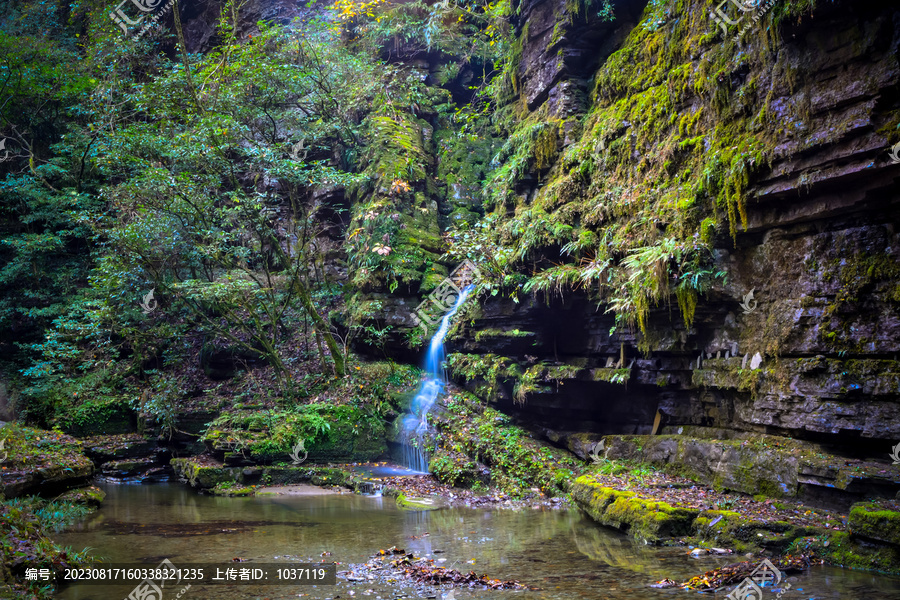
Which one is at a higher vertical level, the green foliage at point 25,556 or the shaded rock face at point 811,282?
the shaded rock face at point 811,282

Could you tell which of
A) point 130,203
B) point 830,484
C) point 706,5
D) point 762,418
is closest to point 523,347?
point 762,418

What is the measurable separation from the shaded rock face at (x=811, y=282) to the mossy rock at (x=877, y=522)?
1272 mm

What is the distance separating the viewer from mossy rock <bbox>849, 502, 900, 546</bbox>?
16.7 ft

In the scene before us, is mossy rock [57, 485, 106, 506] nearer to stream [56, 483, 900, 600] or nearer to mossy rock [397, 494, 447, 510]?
stream [56, 483, 900, 600]

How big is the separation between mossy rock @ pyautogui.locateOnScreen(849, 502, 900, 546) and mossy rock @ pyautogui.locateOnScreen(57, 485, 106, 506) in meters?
11.5

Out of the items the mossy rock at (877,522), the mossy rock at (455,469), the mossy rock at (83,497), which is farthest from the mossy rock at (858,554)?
the mossy rock at (83,497)

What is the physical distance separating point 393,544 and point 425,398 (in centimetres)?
684

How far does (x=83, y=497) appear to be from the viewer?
9.30 meters

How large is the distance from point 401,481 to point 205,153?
33.0 feet

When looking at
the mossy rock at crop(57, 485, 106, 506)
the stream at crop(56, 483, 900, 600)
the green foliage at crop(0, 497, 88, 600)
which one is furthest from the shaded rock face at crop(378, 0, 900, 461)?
the mossy rock at crop(57, 485, 106, 506)

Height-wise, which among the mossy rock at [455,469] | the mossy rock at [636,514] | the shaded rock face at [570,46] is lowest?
the mossy rock at [455,469]

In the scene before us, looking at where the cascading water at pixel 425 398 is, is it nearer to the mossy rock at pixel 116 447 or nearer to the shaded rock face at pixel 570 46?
the shaded rock face at pixel 570 46

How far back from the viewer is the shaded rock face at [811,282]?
6.36 meters

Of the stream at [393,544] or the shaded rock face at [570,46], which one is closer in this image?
the stream at [393,544]
